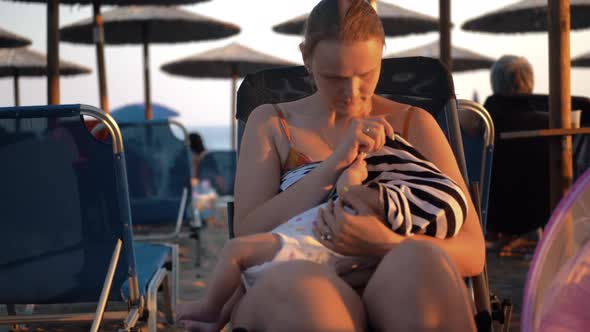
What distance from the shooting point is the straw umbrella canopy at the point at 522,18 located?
8477 millimetres

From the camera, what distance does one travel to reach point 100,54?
7.70 metres

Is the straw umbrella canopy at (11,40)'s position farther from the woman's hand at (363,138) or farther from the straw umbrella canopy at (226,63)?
the woman's hand at (363,138)

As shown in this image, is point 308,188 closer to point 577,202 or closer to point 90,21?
point 577,202

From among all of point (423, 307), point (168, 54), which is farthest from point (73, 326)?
point (168, 54)

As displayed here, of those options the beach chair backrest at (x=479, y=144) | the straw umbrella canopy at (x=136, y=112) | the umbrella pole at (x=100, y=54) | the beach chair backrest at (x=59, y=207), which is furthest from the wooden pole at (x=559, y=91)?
the straw umbrella canopy at (x=136, y=112)

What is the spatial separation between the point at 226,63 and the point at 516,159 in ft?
27.6

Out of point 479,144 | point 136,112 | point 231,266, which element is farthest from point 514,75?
point 136,112

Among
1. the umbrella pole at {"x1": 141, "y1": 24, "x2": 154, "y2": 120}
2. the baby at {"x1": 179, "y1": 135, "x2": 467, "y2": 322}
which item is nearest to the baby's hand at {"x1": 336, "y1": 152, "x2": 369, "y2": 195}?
the baby at {"x1": 179, "y1": 135, "x2": 467, "y2": 322}

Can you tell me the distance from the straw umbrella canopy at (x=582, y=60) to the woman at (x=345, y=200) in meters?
11.6

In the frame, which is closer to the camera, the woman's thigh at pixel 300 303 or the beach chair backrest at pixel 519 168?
the woman's thigh at pixel 300 303

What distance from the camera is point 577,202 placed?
1674 millimetres

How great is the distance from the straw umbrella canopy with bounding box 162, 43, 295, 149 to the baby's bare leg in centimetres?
1013

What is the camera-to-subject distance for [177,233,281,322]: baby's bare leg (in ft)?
4.57

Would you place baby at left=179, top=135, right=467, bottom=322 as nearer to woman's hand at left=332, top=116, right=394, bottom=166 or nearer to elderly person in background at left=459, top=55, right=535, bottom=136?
woman's hand at left=332, top=116, right=394, bottom=166
